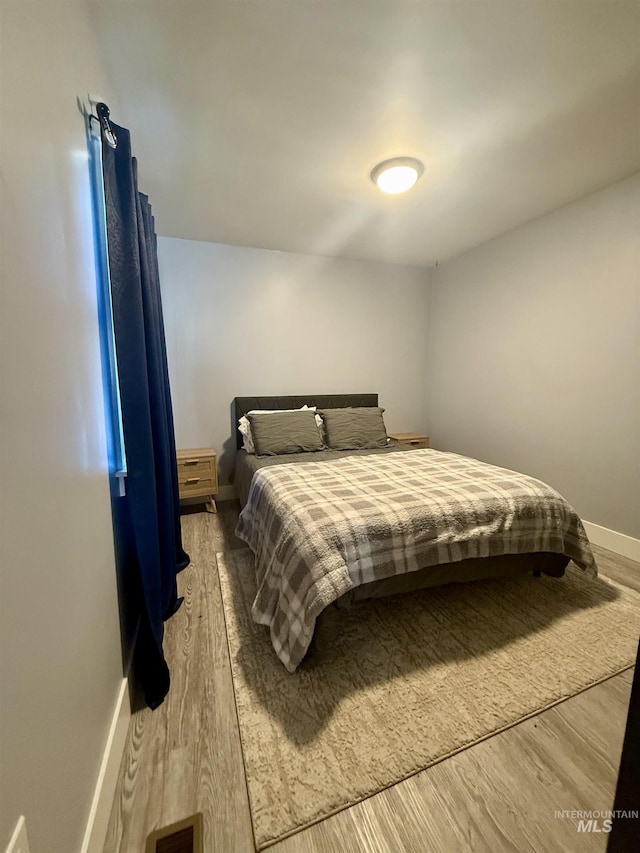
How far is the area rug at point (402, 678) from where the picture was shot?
1.07m

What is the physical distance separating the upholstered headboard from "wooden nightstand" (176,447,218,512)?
43 centimetres

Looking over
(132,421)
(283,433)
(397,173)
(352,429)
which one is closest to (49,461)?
(132,421)

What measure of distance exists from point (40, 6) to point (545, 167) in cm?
256

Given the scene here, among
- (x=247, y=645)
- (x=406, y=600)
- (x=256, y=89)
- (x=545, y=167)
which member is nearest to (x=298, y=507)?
(x=247, y=645)

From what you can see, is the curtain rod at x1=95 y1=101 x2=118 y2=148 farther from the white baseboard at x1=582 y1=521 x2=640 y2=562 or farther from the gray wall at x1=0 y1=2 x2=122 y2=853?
the white baseboard at x1=582 y1=521 x2=640 y2=562

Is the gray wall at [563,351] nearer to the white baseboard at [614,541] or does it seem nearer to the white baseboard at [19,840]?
the white baseboard at [614,541]

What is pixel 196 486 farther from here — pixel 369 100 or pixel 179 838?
pixel 369 100

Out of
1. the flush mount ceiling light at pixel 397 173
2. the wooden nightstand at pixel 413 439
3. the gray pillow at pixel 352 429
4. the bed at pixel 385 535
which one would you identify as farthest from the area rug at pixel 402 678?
the flush mount ceiling light at pixel 397 173

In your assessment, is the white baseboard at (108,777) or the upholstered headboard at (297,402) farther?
the upholstered headboard at (297,402)

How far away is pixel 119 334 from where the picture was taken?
1275mm

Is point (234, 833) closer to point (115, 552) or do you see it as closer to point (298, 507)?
point (115, 552)

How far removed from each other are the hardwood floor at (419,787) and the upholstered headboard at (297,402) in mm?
2275

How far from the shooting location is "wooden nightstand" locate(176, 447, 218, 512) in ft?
9.52

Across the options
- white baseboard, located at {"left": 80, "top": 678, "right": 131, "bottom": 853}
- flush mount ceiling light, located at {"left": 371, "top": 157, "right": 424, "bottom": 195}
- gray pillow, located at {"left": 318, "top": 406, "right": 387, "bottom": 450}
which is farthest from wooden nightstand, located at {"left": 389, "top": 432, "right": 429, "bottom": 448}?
white baseboard, located at {"left": 80, "top": 678, "right": 131, "bottom": 853}
